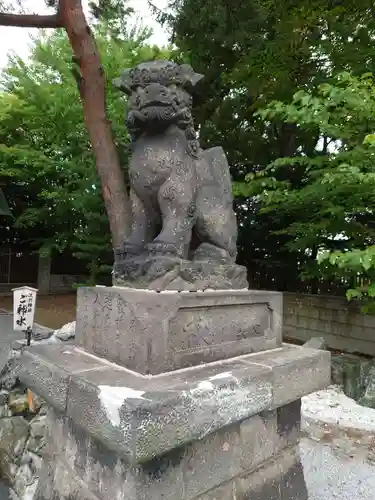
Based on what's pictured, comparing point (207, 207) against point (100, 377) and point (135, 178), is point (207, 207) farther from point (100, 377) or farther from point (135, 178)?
point (100, 377)


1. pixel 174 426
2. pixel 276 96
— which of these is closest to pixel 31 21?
pixel 276 96

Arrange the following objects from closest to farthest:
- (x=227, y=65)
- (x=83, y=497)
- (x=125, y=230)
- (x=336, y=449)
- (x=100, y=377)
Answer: (x=100, y=377) < (x=83, y=497) < (x=336, y=449) < (x=125, y=230) < (x=227, y=65)

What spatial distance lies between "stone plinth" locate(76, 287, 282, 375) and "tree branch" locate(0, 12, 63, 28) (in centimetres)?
494

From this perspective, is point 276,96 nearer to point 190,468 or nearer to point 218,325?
point 218,325

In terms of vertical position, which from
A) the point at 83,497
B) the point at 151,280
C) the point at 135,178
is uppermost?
the point at 135,178

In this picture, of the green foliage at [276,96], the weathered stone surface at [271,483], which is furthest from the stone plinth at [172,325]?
the green foliage at [276,96]

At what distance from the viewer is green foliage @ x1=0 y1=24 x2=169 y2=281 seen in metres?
8.88

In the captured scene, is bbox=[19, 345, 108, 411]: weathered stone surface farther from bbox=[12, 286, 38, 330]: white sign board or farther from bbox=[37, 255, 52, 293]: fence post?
bbox=[37, 255, 52, 293]: fence post

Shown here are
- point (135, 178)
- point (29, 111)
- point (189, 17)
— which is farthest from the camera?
point (29, 111)

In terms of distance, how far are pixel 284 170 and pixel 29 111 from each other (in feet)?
23.7

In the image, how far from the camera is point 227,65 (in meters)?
8.19

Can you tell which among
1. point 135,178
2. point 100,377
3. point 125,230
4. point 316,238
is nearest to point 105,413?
point 100,377

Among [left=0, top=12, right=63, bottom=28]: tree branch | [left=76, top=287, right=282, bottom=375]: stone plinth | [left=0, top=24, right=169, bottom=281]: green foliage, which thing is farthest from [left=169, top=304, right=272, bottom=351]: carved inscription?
[left=0, top=24, right=169, bottom=281]: green foliage

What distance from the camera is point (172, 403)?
1469mm
